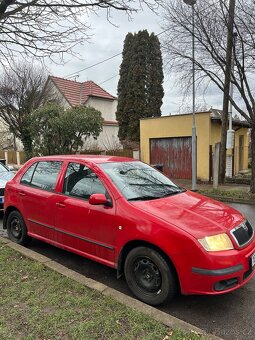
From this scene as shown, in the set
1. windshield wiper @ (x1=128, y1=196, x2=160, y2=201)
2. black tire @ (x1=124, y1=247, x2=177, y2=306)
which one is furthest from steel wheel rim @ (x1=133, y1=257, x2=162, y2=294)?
windshield wiper @ (x1=128, y1=196, x2=160, y2=201)

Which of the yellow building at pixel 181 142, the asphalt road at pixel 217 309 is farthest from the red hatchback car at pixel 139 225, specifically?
the yellow building at pixel 181 142

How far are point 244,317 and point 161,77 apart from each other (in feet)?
78.0

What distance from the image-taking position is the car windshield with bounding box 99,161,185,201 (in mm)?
3924

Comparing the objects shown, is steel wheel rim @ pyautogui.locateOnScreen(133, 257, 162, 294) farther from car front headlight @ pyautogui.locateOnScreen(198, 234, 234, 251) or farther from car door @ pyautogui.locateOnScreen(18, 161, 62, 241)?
car door @ pyautogui.locateOnScreen(18, 161, 62, 241)

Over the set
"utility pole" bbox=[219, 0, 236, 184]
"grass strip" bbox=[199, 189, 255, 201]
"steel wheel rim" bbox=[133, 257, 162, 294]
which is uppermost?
"utility pole" bbox=[219, 0, 236, 184]

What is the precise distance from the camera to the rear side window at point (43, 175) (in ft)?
15.6

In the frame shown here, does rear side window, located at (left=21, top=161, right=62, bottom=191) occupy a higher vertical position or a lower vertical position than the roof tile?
lower

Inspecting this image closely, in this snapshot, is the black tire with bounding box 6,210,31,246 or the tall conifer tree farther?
the tall conifer tree

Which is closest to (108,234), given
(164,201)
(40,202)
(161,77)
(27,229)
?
(164,201)

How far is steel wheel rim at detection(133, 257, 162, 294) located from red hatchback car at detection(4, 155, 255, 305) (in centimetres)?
1

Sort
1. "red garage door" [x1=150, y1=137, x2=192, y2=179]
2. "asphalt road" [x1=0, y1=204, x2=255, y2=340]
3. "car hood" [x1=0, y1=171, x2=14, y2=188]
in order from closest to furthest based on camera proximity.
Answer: "asphalt road" [x1=0, y1=204, x2=255, y2=340], "car hood" [x1=0, y1=171, x2=14, y2=188], "red garage door" [x1=150, y1=137, x2=192, y2=179]

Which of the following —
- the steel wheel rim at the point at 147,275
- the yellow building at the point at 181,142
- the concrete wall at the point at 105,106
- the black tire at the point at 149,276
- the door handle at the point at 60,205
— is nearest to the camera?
the black tire at the point at 149,276

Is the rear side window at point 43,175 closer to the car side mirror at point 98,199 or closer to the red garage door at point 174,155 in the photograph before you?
the car side mirror at point 98,199

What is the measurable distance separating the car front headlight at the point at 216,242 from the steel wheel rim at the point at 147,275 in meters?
0.58
